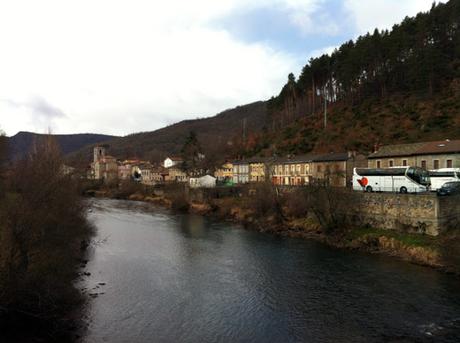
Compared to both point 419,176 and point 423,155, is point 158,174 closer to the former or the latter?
point 423,155

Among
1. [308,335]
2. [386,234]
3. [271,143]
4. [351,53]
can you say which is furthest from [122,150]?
[308,335]

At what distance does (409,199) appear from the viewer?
33125 mm

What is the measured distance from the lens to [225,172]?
8738 centimetres

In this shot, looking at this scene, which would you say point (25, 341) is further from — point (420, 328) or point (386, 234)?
point (386, 234)

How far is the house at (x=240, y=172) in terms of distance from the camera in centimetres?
7550

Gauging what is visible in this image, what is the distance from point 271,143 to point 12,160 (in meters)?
63.2

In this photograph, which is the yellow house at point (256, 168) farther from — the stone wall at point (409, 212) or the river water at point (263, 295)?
the river water at point (263, 295)

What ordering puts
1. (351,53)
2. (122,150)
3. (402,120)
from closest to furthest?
(402,120)
(351,53)
(122,150)

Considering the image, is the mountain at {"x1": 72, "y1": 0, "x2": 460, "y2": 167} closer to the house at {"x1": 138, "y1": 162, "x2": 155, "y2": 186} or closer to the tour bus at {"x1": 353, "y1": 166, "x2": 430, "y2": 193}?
the tour bus at {"x1": 353, "y1": 166, "x2": 430, "y2": 193}

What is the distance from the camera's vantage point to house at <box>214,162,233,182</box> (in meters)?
85.2

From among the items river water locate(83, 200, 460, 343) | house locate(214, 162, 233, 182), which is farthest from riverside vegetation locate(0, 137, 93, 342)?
house locate(214, 162, 233, 182)

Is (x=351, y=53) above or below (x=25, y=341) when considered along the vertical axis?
above

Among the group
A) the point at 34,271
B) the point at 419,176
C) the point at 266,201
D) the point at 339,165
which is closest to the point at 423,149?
the point at 419,176

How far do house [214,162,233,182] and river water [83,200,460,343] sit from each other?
50.2m
